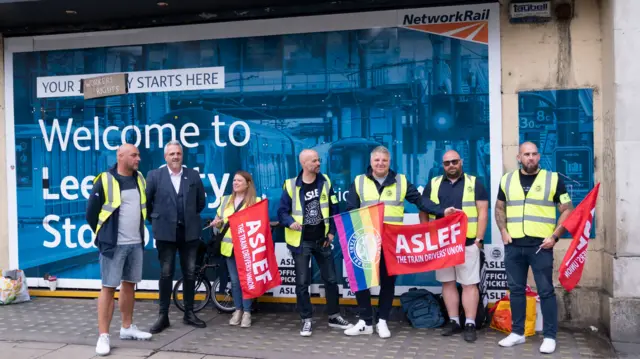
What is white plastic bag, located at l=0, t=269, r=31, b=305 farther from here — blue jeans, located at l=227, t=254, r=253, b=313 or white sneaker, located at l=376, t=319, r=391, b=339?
white sneaker, located at l=376, t=319, r=391, b=339

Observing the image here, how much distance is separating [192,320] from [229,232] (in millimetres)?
1116

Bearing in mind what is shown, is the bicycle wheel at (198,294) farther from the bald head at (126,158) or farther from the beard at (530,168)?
the beard at (530,168)

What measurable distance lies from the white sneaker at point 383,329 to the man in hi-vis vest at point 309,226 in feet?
1.23

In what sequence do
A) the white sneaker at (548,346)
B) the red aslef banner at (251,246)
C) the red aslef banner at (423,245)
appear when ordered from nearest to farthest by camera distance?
the white sneaker at (548,346)
the red aslef banner at (423,245)
the red aslef banner at (251,246)

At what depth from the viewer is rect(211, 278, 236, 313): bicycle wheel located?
8.23m

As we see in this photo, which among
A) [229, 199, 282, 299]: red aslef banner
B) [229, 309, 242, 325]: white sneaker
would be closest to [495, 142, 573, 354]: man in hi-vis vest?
[229, 199, 282, 299]: red aslef banner

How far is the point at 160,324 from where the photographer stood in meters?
7.36

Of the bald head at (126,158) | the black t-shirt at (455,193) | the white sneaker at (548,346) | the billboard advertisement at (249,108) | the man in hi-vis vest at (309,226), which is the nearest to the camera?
the white sneaker at (548,346)

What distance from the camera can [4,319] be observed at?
8102 mm

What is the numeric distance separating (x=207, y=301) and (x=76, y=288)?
2197mm

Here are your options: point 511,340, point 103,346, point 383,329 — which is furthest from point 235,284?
point 511,340

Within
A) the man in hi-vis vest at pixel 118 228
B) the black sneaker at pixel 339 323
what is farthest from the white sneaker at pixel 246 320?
the man in hi-vis vest at pixel 118 228

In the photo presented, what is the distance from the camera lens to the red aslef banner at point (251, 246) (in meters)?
7.49

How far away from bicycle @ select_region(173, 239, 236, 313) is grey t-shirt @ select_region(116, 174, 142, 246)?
140cm
